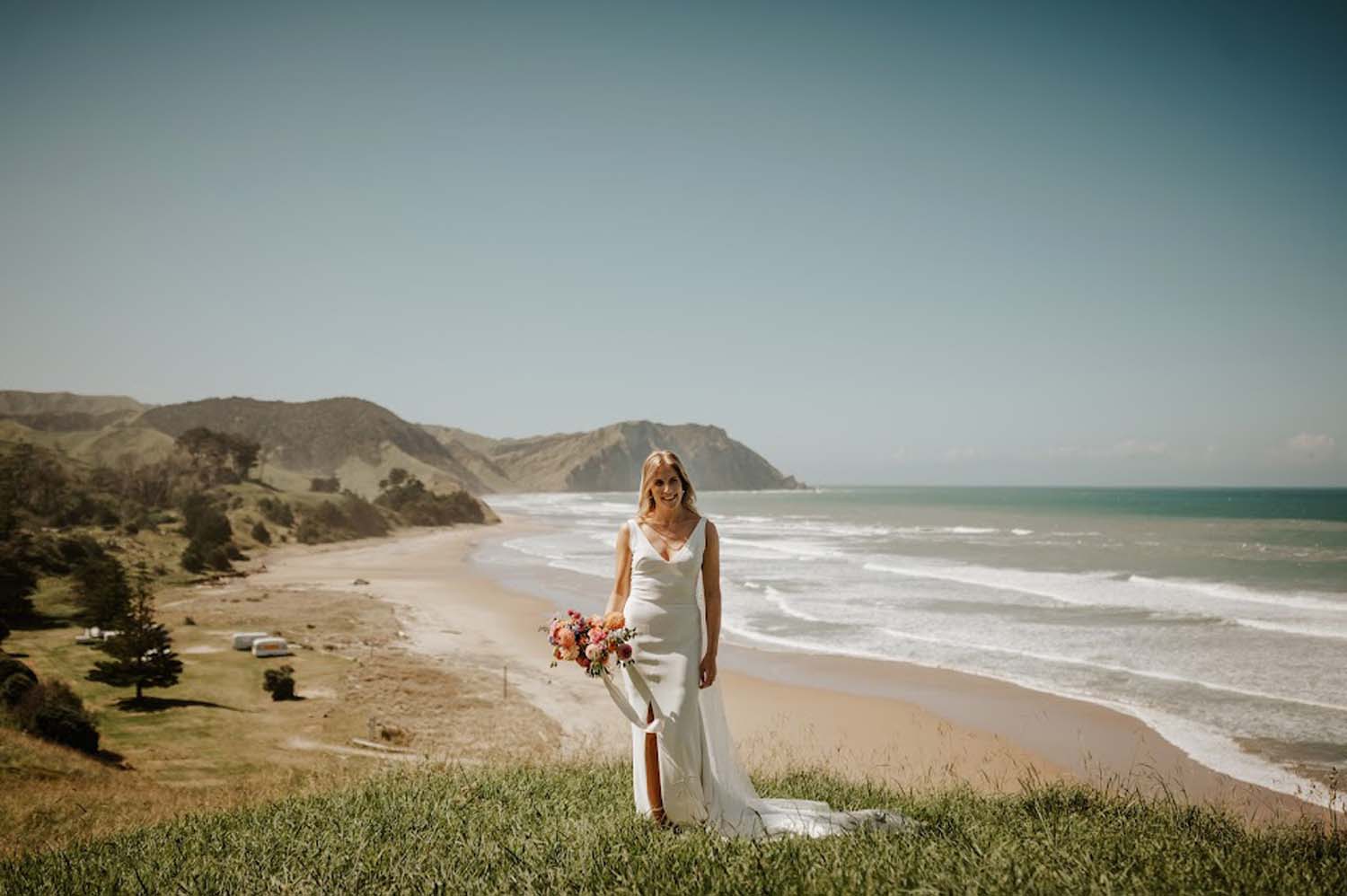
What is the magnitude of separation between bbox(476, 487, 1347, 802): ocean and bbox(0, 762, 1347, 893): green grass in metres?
6.32

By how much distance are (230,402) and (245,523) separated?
119m

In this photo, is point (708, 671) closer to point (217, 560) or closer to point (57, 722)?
point (57, 722)

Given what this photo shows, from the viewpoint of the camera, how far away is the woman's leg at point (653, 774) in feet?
14.5

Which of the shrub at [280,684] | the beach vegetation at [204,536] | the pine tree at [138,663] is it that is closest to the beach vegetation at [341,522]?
the beach vegetation at [204,536]

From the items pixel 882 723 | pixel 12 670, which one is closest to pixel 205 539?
pixel 12 670

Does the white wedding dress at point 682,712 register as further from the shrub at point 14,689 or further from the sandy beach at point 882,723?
the shrub at point 14,689

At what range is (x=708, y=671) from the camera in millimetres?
4570

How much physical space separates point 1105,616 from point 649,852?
73.0 feet

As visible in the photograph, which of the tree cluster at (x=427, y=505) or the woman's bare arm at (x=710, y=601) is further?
the tree cluster at (x=427, y=505)

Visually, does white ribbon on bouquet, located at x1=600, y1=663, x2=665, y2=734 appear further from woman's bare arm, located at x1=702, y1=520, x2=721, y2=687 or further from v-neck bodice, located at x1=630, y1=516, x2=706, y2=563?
v-neck bodice, located at x1=630, y1=516, x2=706, y2=563

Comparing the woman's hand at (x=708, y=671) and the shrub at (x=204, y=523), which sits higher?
the woman's hand at (x=708, y=671)

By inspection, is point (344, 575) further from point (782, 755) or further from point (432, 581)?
point (782, 755)

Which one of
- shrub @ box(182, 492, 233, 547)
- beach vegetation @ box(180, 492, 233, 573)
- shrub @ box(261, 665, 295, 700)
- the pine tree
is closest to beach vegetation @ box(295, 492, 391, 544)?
beach vegetation @ box(180, 492, 233, 573)

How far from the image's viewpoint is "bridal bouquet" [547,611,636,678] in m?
4.26
